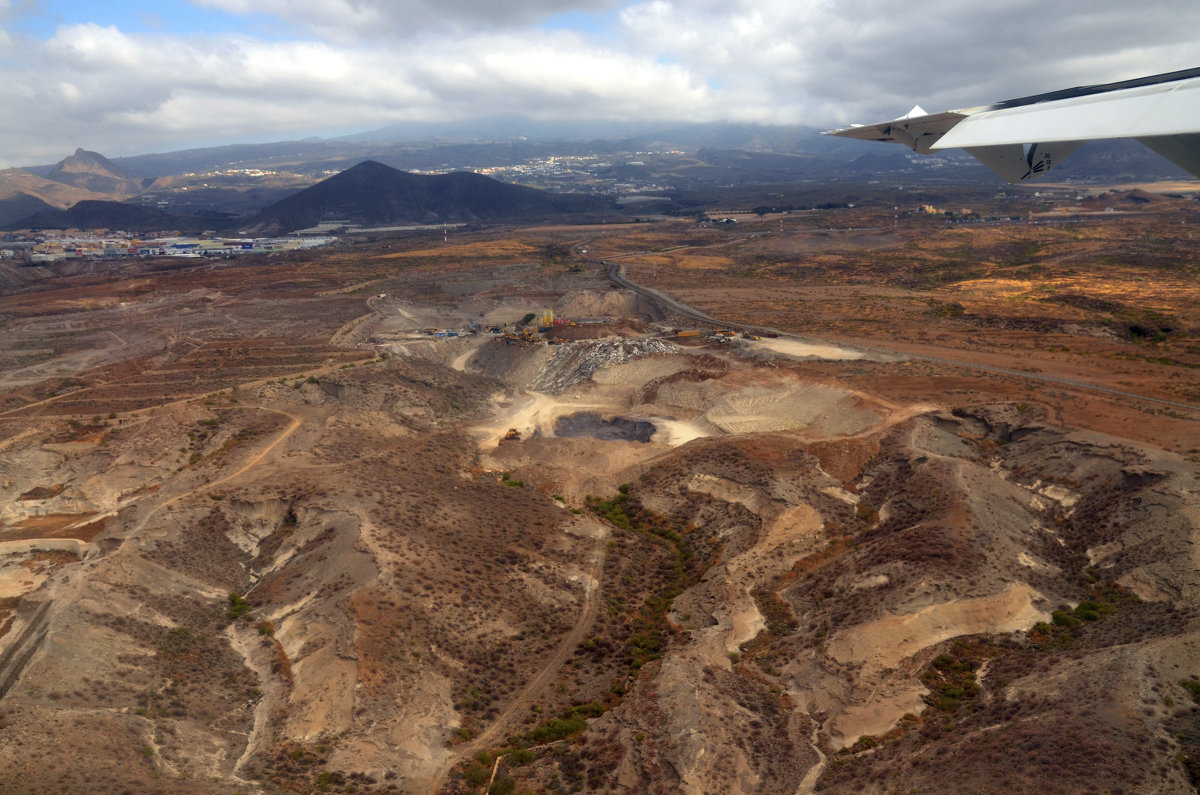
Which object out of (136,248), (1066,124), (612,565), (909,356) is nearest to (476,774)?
(612,565)

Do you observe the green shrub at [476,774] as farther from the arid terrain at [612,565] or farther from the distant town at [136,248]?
the distant town at [136,248]

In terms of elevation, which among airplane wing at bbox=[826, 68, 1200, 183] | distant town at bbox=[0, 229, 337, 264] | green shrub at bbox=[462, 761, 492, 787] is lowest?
green shrub at bbox=[462, 761, 492, 787]

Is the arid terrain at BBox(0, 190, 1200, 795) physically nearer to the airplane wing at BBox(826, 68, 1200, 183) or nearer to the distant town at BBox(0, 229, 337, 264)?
the airplane wing at BBox(826, 68, 1200, 183)

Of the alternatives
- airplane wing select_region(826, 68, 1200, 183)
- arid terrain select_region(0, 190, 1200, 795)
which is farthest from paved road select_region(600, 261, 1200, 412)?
airplane wing select_region(826, 68, 1200, 183)

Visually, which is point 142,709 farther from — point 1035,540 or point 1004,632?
point 1035,540

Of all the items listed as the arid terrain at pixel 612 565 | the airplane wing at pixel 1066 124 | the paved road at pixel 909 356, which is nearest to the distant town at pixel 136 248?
the arid terrain at pixel 612 565
